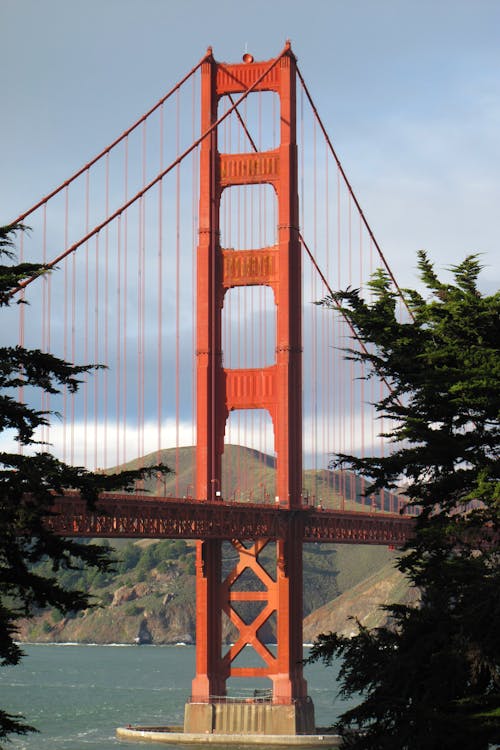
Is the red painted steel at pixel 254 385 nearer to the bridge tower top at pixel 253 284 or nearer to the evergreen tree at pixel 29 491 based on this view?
the bridge tower top at pixel 253 284

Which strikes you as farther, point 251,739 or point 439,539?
point 251,739

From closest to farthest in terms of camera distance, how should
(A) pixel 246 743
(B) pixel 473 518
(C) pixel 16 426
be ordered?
(C) pixel 16 426, (B) pixel 473 518, (A) pixel 246 743

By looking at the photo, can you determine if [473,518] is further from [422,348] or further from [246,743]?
[246,743]

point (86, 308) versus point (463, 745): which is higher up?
point (86, 308)

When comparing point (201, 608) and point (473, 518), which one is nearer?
point (473, 518)

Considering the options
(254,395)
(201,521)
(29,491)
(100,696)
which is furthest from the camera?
(100,696)

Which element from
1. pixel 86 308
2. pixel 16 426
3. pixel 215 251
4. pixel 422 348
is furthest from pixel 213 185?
pixel 16 426

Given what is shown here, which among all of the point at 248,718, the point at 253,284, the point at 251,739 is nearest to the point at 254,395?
the point at 253,284

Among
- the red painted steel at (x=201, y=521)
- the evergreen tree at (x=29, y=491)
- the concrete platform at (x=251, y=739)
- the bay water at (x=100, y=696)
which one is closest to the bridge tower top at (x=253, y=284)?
the red painted steel at (x=201, y=521)

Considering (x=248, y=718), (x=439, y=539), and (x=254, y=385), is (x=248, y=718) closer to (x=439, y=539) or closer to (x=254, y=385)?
(x=254, y=385)
